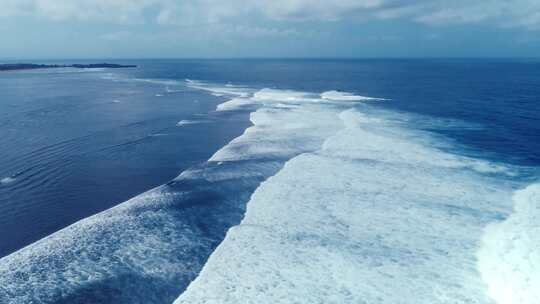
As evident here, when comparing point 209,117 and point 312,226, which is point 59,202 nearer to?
point 312,226

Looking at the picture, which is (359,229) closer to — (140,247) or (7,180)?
(140,247)

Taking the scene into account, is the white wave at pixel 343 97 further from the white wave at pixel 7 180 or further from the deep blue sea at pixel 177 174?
the white wave at pixel 7 180

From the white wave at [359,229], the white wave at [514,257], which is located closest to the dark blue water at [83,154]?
the white wave at [359,229]

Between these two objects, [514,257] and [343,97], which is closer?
[514,257]

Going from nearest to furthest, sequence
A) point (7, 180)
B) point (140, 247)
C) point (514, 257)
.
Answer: point (514, 257)
point (140, 247)
point (7, 180)

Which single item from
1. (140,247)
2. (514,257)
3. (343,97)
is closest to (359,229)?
(514,257)

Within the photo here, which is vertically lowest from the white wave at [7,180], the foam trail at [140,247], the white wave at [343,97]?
the foam trail at [140,247]
